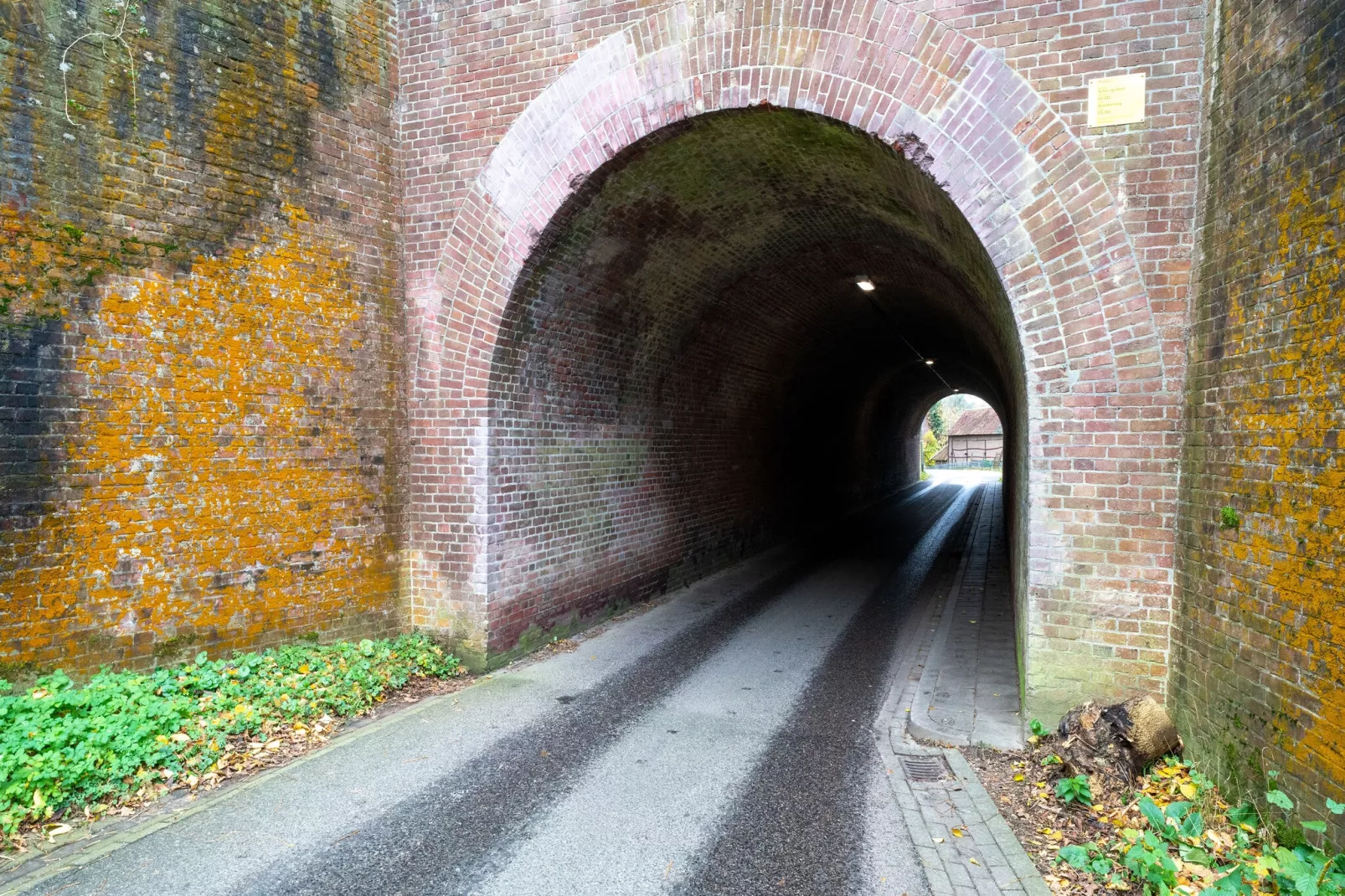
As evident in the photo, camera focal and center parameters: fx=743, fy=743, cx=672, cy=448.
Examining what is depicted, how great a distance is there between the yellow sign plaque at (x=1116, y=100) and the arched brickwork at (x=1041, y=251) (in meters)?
0.24

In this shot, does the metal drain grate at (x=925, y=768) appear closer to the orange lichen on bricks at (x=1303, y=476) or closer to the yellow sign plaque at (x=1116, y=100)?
the orange lichen on bricks at (x=1303, y=476)

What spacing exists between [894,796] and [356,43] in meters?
8.14

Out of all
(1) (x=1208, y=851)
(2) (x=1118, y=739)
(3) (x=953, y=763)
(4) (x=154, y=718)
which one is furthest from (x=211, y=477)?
(1) (x=1208, y=851)

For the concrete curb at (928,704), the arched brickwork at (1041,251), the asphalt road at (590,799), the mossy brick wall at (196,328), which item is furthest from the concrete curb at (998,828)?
the mossy brick wall at (196,328)

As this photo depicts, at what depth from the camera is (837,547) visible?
1566cm

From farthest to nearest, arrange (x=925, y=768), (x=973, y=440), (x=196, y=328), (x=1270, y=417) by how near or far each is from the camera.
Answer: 1. (x=973, y=440)
2. (x=196, y=328)
3. (x=925, y=768)
4. (x=1270, y=417)

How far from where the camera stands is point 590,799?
480 centimetres

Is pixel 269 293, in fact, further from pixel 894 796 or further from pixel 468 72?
pixel 894 796

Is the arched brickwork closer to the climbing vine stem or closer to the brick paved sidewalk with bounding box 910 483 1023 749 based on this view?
the brick paved sidewalk with bounding box 910 483 1023 749

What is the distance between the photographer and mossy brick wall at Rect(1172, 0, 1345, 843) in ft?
12.3

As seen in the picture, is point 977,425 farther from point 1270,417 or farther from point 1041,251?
point 1270,417

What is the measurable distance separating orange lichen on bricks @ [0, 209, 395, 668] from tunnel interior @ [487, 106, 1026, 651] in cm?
145

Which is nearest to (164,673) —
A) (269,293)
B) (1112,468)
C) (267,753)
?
(267,753)

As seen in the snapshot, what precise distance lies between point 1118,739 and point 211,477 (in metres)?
7.06
